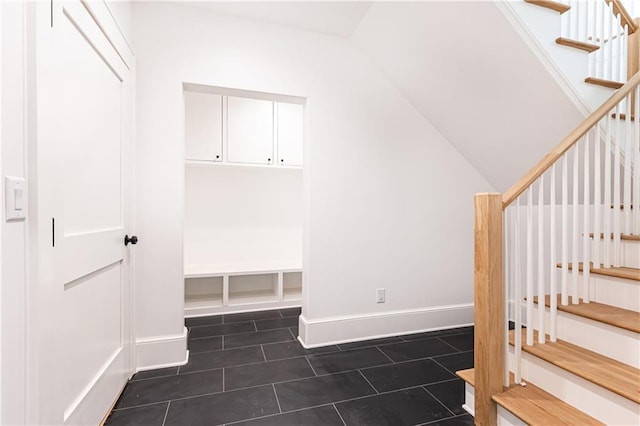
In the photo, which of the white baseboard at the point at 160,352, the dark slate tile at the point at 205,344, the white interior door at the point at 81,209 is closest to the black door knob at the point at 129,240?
the white interior door at the point at 81,209

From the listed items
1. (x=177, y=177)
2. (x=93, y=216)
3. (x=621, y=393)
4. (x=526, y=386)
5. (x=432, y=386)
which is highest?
(x=177, y=177)

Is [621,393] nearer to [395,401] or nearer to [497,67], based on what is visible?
[395,401]

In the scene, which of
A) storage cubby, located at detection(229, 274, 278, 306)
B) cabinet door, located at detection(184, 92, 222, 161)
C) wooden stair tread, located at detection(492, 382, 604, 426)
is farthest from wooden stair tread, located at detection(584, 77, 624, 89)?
storage cubby, located at detection(229, 274, 278, 306)

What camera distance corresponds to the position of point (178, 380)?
181 cm

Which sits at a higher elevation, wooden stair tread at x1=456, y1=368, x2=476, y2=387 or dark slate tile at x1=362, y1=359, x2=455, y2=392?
wooden stair tread at x1=456, y1=368, x2=476, y2=387

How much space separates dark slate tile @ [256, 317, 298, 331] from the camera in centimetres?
263

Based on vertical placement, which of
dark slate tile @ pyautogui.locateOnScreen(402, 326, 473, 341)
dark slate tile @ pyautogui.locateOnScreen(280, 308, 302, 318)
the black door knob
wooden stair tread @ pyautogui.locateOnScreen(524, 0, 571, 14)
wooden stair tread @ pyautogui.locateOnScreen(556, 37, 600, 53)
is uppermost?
wooden stair tread @ pyautogui.locateOnScreen(524, 0, 571, 14)

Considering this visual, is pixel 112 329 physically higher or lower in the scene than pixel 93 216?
lower

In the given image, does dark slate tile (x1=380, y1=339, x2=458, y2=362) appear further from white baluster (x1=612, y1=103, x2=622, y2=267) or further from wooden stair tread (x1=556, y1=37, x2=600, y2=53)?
wooden stair tread (x1=556, y1=37, x2=600, y2=53)

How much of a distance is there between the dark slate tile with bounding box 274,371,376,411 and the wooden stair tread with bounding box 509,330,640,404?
2.87 feet

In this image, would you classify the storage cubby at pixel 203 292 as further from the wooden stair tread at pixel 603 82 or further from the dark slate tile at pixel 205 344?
the wooden stair tread at pixel 603 82

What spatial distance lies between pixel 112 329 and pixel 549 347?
2.22 m

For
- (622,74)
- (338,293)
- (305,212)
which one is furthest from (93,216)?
(622,74)

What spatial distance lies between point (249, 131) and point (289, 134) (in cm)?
41
